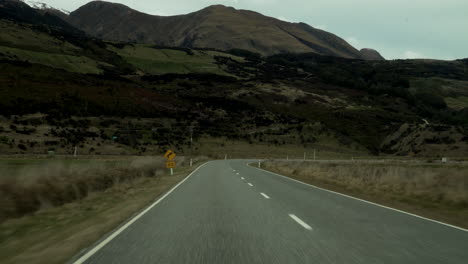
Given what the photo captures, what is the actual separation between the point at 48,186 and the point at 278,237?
896 cm

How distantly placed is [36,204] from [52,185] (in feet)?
6.52

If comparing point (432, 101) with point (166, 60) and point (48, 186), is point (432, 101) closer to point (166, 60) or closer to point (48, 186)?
point (166, 60)

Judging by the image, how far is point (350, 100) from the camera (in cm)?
12419

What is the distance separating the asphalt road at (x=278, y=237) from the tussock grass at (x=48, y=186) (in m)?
3.44

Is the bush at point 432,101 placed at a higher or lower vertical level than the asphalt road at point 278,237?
higher

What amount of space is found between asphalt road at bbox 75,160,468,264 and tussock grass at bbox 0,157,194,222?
344cm

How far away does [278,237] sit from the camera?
7.11 meters

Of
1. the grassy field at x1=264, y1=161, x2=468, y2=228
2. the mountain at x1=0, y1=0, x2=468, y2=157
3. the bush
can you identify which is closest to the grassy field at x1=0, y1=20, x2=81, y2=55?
the mountain at x1=0, y1=0, x2=468, y2=157

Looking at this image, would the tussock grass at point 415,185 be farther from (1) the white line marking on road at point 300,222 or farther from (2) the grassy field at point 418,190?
(1) the white line marking on road at point 300,222

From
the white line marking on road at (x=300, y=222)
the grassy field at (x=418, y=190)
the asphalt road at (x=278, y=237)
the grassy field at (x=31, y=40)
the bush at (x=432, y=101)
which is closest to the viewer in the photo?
the asphalt road at (x=278, y=237)

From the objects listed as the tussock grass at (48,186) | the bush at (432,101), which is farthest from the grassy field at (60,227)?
the bush at (432,101)

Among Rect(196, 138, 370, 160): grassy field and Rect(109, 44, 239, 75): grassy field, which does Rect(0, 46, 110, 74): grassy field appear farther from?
Rect(196, 138, 370, 160): grassy field

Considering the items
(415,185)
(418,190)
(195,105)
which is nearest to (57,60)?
(195,105)

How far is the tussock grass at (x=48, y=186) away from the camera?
10.5m
